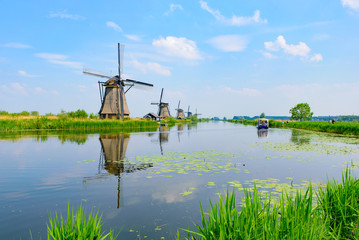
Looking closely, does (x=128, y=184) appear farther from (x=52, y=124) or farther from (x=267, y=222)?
(x=52, y=124)

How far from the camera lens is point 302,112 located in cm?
6738

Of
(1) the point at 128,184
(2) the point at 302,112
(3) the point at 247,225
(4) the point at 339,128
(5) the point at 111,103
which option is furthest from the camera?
(2) the point at 302,112

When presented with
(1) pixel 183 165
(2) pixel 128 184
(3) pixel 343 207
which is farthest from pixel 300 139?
(2) pixel 128 184

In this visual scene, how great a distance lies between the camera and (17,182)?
7.43 meters

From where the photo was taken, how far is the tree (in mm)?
66375

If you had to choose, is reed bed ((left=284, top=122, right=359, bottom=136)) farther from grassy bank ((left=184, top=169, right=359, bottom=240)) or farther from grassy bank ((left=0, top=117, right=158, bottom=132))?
grassy bank ((left=0, top=117, right=158, bottom=132))

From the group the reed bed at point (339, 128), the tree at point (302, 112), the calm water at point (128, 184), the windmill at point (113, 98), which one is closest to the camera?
the calm water at point (128, 184)

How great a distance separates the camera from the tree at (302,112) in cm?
6638

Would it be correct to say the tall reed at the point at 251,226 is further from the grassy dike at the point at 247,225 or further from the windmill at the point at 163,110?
the windmill at the point at 163,110

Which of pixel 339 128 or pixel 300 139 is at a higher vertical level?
pixel 339 128

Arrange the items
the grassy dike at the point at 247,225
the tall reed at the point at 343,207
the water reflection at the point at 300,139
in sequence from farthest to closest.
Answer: the water reflection at the point at 300,139, the tall reed at the point at 343,207, the grassy dike at the point at 247,225

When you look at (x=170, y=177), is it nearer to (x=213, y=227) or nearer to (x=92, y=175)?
(x=92, y=175)

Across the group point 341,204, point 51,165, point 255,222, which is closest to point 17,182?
point 51,165

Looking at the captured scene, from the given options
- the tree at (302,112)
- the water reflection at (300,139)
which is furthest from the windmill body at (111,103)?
the tree at (302,112)
